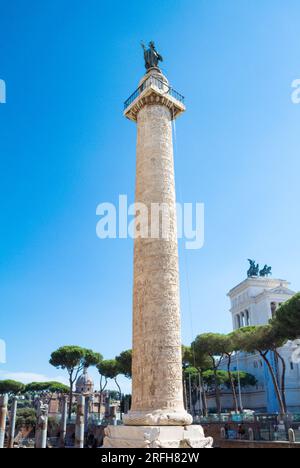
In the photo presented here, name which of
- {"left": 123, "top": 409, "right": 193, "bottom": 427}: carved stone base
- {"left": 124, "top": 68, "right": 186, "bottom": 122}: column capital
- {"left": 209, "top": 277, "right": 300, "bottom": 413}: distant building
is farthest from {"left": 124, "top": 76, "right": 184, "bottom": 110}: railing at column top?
{"left": 209, "top": 277, "right": 300, "bottom": 413}: distant building

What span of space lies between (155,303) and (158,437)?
3.16 metres

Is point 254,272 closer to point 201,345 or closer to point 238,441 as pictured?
point 201,345

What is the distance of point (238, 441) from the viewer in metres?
18.7

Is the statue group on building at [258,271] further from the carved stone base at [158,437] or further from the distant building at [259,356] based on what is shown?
the carved stone base at [158,437]

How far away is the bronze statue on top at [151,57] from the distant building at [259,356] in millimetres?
30570

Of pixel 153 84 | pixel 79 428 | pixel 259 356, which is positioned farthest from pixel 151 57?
pixel 259 356

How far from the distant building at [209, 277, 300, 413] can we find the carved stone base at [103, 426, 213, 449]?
3142 cm

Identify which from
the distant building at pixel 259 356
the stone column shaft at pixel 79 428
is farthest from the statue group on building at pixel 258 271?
the stone column shaft at pixel 79 428

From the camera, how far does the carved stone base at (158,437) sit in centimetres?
847

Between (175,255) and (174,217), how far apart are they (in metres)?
1.22

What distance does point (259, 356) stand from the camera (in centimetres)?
4569

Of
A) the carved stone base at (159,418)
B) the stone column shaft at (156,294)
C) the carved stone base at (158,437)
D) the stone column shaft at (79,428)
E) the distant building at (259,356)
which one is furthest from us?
the distant building at (259,356)

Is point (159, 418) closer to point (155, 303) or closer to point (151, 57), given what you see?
point (155, 303)
